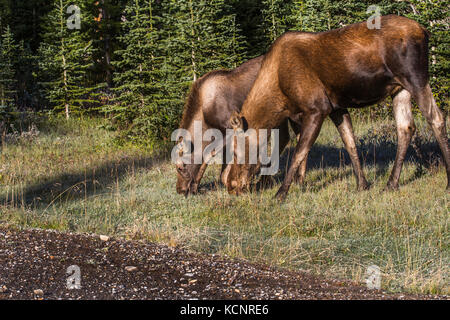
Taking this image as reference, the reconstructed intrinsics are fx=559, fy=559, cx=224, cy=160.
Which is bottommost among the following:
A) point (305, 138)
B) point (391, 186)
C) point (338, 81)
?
point (391, 186)

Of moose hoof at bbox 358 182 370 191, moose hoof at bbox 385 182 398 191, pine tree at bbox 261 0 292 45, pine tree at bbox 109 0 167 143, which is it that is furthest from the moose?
pine tree at bbox 261 0 292 45

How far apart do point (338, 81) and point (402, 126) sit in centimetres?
143

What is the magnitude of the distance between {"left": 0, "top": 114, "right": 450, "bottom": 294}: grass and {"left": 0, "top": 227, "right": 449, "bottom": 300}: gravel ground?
1.66ft

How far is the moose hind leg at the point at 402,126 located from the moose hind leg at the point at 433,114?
60cm

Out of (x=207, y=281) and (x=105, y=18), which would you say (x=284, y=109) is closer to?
(x=207, y=281)

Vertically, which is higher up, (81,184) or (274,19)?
(274,19)

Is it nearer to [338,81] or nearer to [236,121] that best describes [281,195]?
[236,121]

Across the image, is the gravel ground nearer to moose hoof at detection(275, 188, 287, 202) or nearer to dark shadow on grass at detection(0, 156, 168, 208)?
moose hoof at detection(275, 188, 287, 202)

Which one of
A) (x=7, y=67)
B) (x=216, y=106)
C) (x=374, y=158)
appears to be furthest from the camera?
(x=7, y=67)

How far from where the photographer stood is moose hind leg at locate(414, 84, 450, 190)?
7.87 meters

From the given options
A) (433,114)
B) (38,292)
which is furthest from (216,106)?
(38,292)

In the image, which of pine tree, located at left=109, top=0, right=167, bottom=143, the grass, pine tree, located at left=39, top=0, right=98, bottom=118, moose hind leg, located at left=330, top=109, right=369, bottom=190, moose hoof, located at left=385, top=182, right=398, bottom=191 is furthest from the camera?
pine tree, located at left=39, top=0, right=98, bottom=118

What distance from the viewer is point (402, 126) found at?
877 centimetres

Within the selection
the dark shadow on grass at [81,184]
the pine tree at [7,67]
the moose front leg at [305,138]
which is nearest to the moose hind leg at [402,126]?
the moose front leg at [305,138]
